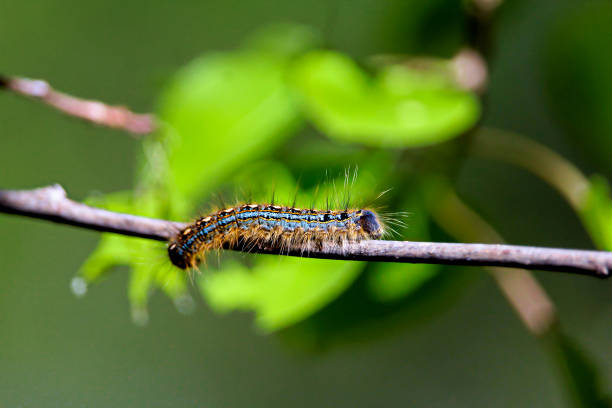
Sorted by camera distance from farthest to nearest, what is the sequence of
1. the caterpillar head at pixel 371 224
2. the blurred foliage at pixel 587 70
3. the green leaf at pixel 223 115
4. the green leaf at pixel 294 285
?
the blurred foliage at pixel 587 70 < the caterpillar head at pixel 371 224 < the green leaf at pixel 223 115 < the green leaf at pixel 294 285

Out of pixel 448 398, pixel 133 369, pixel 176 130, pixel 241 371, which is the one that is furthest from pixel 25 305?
pixel 176 130

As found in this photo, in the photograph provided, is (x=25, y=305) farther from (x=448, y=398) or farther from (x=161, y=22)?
(x=448, y=398)

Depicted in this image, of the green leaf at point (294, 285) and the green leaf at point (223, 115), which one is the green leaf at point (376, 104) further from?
the green leaf at point (294, 285)

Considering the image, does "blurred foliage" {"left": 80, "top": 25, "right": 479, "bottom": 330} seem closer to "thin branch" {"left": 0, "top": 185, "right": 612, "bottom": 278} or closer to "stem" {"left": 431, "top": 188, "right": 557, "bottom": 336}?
"stem" {"left": 431, "top": 188, "right": 557, "bottom": 336}

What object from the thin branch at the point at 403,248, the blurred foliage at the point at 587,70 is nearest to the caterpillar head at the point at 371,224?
the thin branch at the point at 403,248

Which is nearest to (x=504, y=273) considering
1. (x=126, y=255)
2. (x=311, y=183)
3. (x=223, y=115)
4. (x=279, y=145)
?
(x=311, y=183)

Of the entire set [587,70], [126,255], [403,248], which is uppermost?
[587,70]

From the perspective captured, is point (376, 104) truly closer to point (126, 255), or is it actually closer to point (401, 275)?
point (401, 275)

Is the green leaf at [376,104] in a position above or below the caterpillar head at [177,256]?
above
